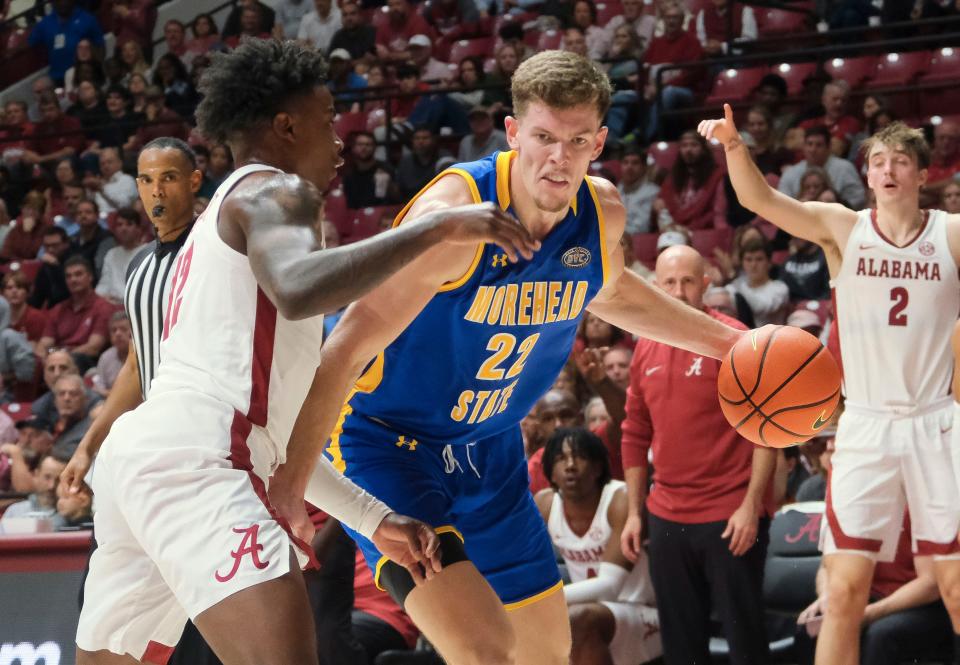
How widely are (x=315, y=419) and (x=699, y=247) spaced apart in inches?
259

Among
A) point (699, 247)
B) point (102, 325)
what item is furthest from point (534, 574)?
point (102, 325)

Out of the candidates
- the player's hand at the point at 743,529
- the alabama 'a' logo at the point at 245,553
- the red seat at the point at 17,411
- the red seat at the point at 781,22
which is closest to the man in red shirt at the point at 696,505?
the player's hand at the point at 743,529

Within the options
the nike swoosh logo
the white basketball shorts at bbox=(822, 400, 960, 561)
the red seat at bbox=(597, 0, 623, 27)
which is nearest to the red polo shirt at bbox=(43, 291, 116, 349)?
the red seat at bbox=(597, 0, 623, 27)

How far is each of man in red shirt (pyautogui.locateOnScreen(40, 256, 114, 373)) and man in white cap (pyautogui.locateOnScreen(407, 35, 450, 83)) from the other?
3842mm

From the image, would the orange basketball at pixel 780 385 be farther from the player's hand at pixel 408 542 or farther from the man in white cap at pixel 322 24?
the man in white cap at pixel 322 24

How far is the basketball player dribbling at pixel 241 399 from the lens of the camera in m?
2.69

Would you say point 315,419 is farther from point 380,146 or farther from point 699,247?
point 380,146

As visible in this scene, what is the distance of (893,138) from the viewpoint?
221 inches

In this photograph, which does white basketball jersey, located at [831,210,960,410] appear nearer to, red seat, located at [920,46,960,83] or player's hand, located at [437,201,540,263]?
player's hand, located at [437,201,540,263]

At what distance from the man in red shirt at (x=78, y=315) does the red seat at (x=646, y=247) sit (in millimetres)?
4231

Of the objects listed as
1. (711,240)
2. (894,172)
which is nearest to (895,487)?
(894,172)

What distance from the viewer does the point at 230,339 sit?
2.90m

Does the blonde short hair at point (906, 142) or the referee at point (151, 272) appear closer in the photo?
the referee at point (151, 272)

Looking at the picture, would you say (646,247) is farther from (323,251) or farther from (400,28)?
(323,251)
